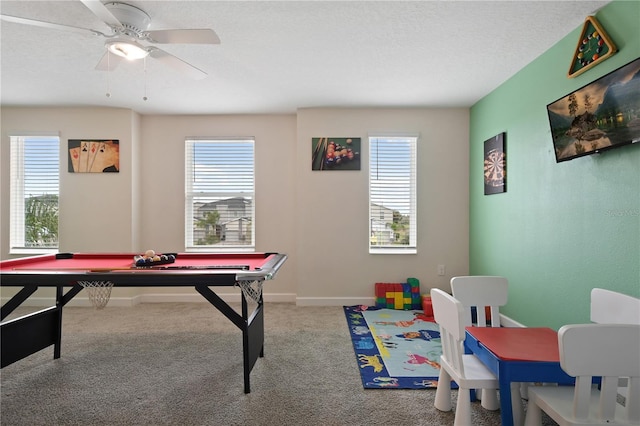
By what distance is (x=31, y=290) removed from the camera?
97.7 inches

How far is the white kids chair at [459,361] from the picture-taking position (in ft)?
5.24

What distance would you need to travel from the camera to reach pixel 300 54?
115 inches

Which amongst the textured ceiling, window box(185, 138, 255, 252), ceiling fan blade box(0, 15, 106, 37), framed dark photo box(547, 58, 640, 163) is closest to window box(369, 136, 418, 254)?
the textured ceiling

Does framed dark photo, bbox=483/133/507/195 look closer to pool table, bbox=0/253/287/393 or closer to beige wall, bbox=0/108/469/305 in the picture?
beige wall, bbox=0/108/469/305

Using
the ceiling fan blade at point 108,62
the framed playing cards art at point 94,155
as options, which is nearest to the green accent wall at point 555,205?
the ceiling fan blade at point 108,62

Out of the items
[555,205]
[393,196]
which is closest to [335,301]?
[393,196]

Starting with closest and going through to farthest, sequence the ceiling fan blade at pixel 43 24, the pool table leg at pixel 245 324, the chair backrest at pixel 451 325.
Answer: the chair backrest at pixel 451 325 → the ceiling fan blade at pixel 43 24 → the pool table leg at pixel 245 324

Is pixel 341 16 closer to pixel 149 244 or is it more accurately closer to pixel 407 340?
pixel 407 340

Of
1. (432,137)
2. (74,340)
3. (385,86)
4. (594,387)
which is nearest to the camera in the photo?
(594,387)

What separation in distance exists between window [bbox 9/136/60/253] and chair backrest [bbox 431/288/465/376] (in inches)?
192

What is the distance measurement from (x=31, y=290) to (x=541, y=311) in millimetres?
3990

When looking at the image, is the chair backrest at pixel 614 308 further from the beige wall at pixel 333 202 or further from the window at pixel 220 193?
the window at pixel 220 193

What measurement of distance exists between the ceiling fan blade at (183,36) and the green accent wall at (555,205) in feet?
8.20

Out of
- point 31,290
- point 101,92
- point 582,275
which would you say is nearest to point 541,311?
point 582,275
